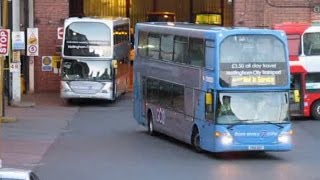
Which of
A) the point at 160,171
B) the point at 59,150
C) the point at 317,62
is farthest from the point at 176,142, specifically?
the point at 317,62

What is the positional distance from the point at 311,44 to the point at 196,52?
1083cm

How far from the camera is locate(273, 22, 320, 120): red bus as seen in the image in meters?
31.4

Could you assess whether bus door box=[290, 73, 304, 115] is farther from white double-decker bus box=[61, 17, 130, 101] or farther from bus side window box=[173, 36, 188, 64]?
bus side window box=[173, 36, 188, 64]

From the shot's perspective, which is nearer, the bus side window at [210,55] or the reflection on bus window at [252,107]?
the reflection on bus window at [252,107]

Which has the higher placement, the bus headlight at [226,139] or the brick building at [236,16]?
the brick building at [236,16]

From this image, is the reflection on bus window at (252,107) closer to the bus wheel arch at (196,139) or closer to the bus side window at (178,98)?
the bus wheel arch at (196,139)

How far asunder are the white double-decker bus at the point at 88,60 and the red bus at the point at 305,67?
26.5 ft

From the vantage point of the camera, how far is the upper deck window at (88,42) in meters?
35.9

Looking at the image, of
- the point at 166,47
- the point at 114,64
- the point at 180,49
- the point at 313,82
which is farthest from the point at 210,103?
the point at 114,64

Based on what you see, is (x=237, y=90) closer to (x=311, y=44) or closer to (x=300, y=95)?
(x=300, y=95)

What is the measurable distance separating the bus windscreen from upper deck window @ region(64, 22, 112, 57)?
15.2 meters

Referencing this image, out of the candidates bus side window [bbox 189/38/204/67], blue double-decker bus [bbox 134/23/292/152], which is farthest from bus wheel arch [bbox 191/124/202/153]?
bus side window [bbox 189/38/204/67]

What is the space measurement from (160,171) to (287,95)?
4265 millimetres

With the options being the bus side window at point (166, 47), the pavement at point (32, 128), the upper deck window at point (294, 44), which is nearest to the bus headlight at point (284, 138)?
the bus side window at point (166, 47)
